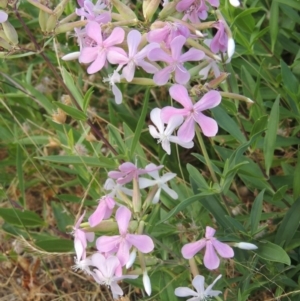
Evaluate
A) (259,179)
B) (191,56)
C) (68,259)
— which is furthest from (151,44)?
→ (68,259)

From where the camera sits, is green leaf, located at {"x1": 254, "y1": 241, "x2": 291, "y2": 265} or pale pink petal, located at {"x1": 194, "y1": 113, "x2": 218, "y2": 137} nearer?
pale pink petal, located at {"x1": 194, "y1": 113, "x2": 218, "y2": 137}

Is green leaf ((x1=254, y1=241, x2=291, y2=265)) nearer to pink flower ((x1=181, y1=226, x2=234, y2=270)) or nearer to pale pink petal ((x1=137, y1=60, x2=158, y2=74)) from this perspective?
pink flower ((x1=181, y1=226, x2=234, y2=270))

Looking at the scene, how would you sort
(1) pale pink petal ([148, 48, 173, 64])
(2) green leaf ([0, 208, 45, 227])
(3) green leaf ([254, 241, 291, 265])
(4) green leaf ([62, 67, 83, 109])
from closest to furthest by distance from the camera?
(1) pale pink petal ([148, 48, 173, 64])
(3) green leaf ([254, 241, 291, 265])
(4) green leaf ([62, 67, 83, 109])
(2) green leaf ([0, 208, 45, 227])

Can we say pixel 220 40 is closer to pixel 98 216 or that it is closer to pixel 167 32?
pixel 167 32

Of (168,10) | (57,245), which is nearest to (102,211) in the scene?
(168,10)

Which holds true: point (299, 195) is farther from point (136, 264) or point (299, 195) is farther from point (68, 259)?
point (68, 259)

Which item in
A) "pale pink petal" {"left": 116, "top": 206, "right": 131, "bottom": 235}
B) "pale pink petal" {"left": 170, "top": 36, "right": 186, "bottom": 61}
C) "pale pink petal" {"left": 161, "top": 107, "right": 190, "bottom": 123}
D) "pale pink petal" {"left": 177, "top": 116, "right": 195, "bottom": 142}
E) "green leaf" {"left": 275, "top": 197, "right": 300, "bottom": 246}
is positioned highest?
"pale pink petal" {"left": 170, "top": 36, "right": 186, "bottom": 61}

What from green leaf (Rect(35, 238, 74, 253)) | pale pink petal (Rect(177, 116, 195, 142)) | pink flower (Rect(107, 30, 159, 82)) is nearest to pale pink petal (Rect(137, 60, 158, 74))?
pink flower (Rect(107, 30, 159, 82))
